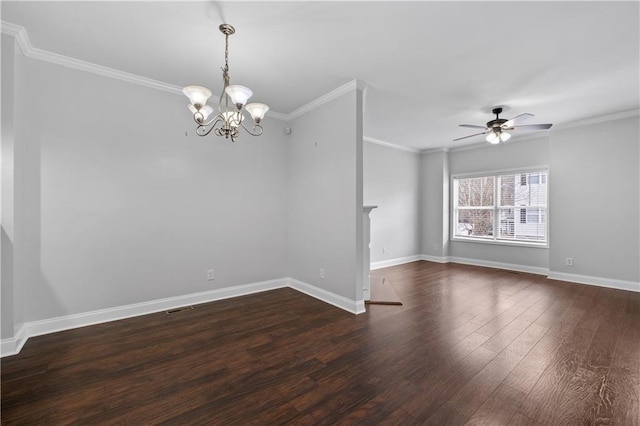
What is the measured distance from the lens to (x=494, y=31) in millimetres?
2369

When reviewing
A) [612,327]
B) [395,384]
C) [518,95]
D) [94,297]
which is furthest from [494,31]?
[94,297]

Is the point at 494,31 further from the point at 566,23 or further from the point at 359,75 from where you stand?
the point at 359,75

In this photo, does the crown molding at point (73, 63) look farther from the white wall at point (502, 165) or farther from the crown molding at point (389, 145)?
the white wall at point (502, 165)

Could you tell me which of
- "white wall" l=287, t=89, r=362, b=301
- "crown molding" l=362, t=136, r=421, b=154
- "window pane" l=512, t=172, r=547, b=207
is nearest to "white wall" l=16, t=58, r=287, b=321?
"white wall" l=287, t=89, r=362, b=301

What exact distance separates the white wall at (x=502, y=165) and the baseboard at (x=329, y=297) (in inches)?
168

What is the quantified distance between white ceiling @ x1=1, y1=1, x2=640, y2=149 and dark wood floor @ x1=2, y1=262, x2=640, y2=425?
2806mm

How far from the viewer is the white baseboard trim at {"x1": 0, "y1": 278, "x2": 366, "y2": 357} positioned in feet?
8.39

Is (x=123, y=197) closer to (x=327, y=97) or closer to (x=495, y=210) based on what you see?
(x=327, y=97)

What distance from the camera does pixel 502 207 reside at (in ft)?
19.7

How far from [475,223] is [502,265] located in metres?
1.10

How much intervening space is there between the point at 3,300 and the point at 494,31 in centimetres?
478

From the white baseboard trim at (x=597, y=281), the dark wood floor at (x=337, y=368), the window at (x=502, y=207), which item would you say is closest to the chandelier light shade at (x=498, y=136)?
the window at (x=502, y=207)

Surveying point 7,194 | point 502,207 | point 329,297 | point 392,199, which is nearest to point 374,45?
point 329,297

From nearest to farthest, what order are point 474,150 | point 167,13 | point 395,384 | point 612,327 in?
point 395,384
point 167,13
point 612,327
point 474,150
